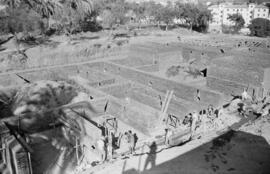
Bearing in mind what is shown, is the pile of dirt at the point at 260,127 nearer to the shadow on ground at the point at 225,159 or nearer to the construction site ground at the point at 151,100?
the construction site ground at the point at 151,100

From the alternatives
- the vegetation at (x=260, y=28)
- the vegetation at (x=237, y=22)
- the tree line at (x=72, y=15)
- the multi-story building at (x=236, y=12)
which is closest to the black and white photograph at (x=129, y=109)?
the tree line at (x=72, y=15)

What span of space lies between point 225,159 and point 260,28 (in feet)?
118

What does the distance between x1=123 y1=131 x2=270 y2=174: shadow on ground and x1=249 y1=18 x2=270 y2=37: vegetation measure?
34104mm

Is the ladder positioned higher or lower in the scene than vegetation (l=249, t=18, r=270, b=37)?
lower

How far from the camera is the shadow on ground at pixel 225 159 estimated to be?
17.7 feet

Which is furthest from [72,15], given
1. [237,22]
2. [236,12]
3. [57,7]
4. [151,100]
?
[236,12]

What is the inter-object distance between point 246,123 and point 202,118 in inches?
50.7

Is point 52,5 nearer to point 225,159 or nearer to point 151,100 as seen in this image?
point 151,100

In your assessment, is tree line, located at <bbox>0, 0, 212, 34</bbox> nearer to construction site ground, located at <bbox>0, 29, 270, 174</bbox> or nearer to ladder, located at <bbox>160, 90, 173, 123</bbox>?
construction site ground, located at <bbox>0, 29, 270, 174</bbox>

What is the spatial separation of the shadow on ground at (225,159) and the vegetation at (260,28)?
34104 millimetres

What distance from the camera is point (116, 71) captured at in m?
16.5

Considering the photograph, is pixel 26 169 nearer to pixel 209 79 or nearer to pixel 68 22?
pixel 209 79

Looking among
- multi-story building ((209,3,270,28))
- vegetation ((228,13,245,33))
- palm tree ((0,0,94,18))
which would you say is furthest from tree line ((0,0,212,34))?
multi-story building ((209,3,270,28))

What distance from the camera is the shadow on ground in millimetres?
5395
